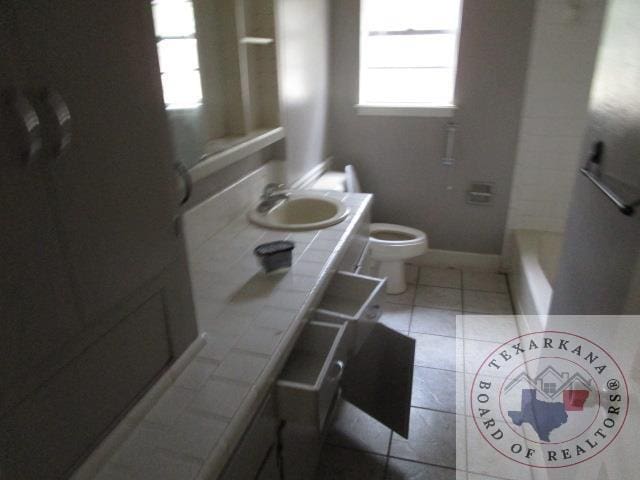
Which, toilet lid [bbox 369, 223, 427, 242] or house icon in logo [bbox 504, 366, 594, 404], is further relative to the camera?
toilet lid [bbox 369, 223, 427, 242]

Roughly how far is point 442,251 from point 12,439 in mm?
3010

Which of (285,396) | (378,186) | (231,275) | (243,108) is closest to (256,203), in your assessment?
(243,108)

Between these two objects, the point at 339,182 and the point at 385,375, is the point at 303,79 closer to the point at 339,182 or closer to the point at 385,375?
the point at 339,182

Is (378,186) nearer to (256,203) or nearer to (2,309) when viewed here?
(256,203)

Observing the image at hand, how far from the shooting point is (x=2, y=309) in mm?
600

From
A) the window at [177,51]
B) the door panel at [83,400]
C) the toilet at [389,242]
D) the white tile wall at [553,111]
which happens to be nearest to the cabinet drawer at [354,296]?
the door panel at [83,400]

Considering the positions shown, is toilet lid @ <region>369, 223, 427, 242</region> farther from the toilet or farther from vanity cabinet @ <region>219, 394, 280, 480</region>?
vanity cabinet @ <region>219, 394, 280, 480</region>

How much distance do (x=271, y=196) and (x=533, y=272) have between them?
157cm

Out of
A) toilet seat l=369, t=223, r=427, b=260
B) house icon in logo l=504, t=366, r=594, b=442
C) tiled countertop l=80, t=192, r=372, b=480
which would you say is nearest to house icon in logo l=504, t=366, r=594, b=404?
house icon in logo l=504, t=366, r=594, b=442

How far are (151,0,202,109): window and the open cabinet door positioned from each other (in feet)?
3.51

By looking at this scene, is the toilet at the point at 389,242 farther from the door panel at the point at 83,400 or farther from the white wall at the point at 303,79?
the door panel at the point at 83,400

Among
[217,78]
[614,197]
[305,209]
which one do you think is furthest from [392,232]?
[614,197]

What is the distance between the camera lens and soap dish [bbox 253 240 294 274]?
1.48 m

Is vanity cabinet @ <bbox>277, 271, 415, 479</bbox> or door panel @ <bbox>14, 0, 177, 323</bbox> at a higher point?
door panel @ <bbox>14, 0, 177, 323</bbox>
